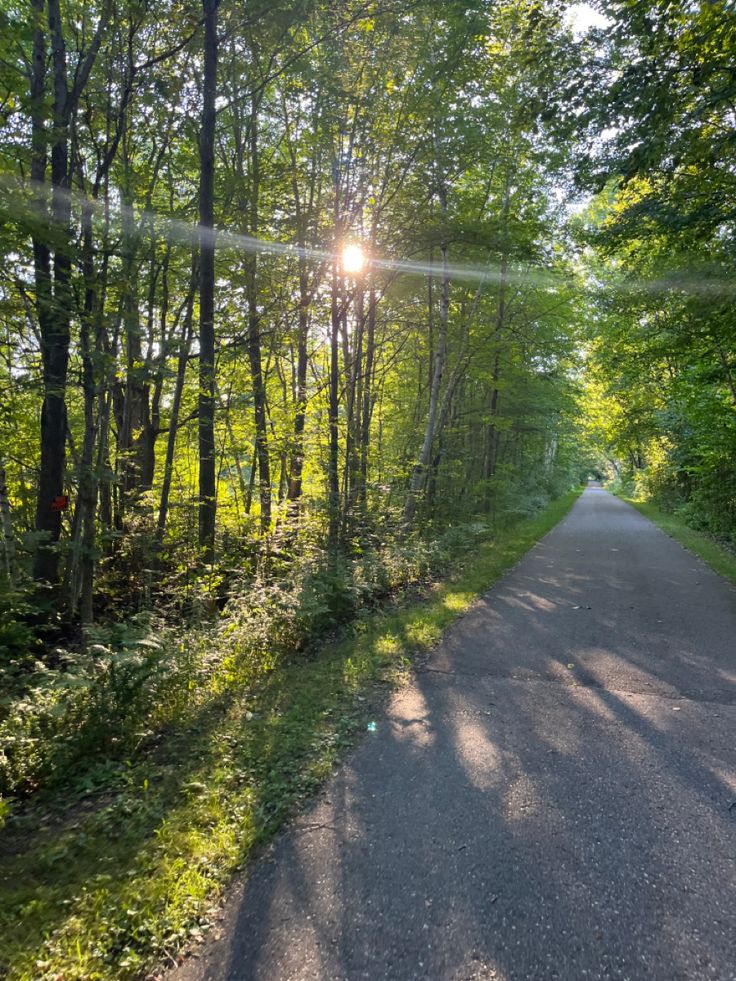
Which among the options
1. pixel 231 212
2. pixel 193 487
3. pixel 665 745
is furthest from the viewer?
pixel 193 487

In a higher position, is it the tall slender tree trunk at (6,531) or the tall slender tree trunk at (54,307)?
the tall slender tree trunk at (54,307)

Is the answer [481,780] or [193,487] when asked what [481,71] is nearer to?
[193,487]

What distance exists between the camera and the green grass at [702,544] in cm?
969

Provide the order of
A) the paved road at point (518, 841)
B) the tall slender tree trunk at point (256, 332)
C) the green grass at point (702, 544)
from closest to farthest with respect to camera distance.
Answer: the paved road at point (518, 841), the tall slender tree trunk at point (256, 332), the green grass at point (702, 544)

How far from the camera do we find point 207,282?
6.44 metres

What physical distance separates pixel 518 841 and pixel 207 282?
653 cm

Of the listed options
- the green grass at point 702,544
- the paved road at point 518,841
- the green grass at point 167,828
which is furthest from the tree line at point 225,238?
the green grass at point 702,544

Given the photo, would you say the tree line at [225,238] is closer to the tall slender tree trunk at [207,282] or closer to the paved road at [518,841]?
the tall slender tree trunk at [207,282]

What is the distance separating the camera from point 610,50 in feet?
20.6

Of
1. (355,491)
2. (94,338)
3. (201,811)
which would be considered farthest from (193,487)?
(201,811)

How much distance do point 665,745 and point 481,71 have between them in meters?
10.1

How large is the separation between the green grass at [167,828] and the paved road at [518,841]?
0.22 m

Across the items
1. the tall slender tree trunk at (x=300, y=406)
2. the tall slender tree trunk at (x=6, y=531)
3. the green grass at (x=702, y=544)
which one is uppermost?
the tall slender tree trunk at (x=300, y=406)

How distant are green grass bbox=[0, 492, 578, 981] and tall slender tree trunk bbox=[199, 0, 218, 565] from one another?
267cm
